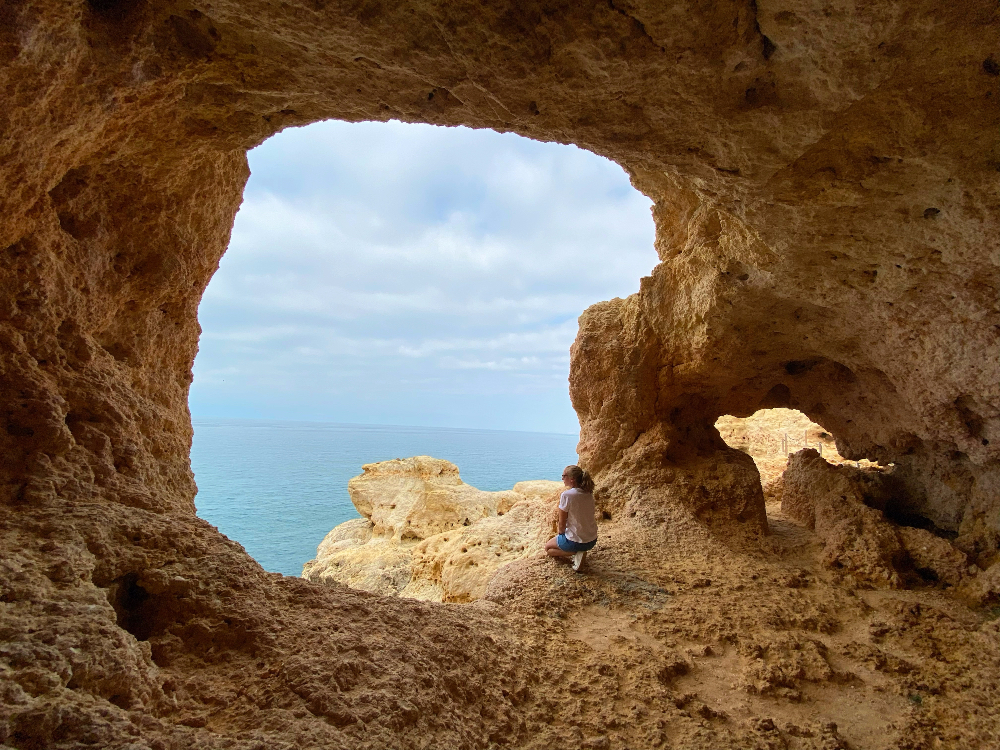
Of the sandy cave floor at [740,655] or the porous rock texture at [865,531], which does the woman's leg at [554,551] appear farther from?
the porous rock texture at [865,531]

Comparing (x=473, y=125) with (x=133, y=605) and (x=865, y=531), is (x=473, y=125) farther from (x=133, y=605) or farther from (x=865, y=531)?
(x=865, y=531)

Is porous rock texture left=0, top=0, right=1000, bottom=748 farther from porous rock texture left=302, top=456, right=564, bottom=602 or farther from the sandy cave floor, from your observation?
porous rock texture left=302, top=456, right=564, bottom=602

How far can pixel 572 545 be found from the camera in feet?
14.0

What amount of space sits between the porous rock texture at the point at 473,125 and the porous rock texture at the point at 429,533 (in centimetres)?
140

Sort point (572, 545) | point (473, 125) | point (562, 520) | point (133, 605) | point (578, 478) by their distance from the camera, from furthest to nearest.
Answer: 1. point (578, 478)
2. point (562, 520)
3. point (572, 545)
4. point (473, 125)
5. point (133, 605)

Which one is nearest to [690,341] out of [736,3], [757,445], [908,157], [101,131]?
[908,157]

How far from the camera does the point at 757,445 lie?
1036cm

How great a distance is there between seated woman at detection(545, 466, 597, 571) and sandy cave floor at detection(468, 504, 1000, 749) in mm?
148

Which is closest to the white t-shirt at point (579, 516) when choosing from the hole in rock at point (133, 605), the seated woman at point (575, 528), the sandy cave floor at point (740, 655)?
the seated woman at point (575, 528)

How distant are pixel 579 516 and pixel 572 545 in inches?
9.8

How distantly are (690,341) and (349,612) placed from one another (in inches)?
177

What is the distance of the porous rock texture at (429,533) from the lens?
547cm

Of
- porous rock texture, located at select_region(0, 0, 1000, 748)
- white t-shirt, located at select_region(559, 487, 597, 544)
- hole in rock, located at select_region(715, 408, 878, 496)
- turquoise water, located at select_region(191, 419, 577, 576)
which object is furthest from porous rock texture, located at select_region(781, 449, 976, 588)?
turquoise water, located at select_region(191, 419, 577, 576)

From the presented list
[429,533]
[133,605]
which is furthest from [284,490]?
[133,605]
